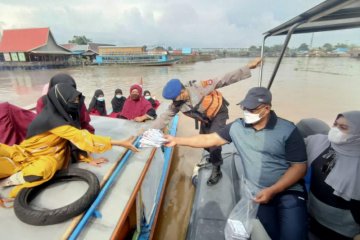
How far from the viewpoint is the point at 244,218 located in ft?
5.62

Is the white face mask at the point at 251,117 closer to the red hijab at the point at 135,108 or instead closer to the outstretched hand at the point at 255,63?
the outstretched hand at the point at 255,63

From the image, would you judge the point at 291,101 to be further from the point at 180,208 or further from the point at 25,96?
the point at 25,96

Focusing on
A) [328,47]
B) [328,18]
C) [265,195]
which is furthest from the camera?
[328,47]

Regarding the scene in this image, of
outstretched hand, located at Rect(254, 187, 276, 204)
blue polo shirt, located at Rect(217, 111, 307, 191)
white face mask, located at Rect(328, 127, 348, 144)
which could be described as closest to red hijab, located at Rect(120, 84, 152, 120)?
blue polo shirt, located at Rect(217, 111, 307, 191)

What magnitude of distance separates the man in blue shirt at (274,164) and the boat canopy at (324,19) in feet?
2.05

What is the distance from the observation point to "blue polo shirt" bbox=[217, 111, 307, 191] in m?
1.67

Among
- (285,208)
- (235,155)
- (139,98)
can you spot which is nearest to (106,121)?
(139,98)

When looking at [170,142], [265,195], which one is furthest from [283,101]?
[265,195]

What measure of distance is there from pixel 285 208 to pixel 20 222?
1837 millimetres

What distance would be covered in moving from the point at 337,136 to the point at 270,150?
436mm

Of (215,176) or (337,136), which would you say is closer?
(337,136)

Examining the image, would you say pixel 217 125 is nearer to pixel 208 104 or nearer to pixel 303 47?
pixel 208 104

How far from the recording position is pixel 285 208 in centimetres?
172

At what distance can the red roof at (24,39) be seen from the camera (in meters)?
26.9
